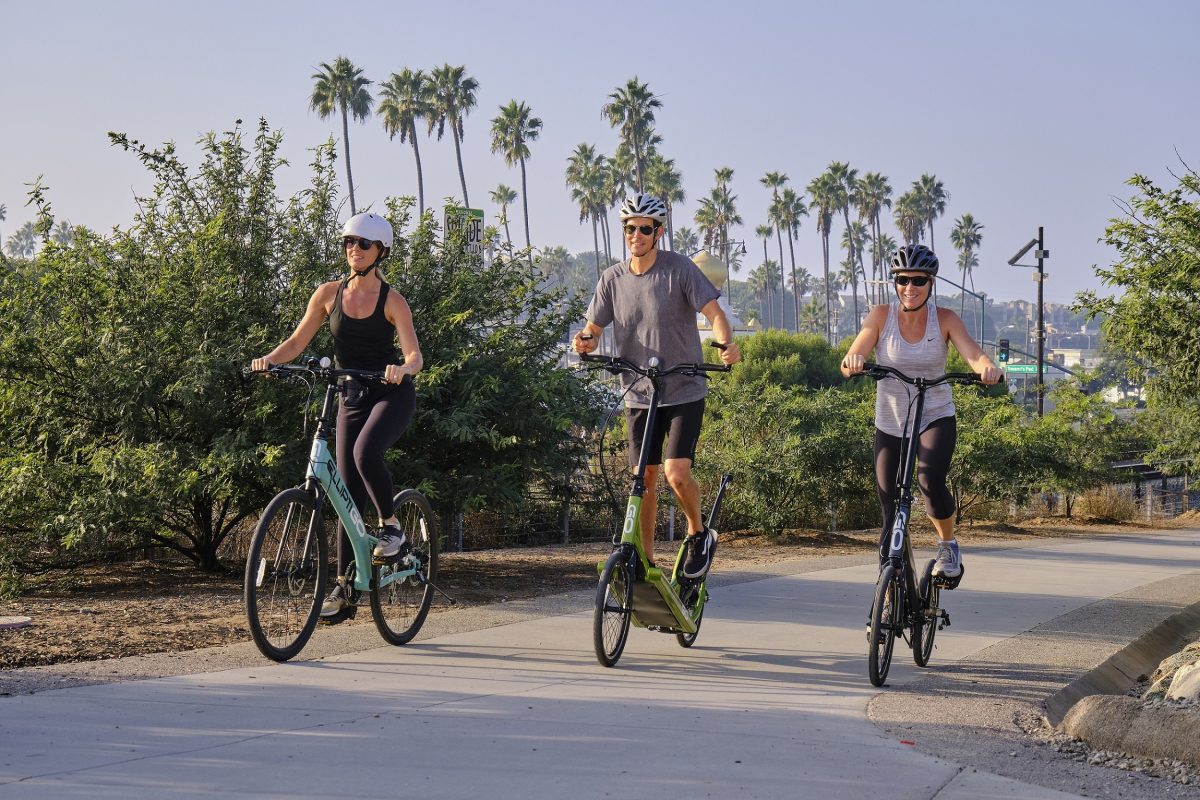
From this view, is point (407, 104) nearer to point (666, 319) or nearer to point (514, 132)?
point (514, 132)

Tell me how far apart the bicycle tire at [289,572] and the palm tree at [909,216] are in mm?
128855

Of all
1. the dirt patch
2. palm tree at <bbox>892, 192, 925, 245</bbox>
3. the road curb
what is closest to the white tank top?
the road curb

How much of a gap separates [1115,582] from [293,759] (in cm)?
858

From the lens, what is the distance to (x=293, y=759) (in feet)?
14.5

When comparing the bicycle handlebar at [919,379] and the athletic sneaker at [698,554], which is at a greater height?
the bicycle handlebar at [919,379]

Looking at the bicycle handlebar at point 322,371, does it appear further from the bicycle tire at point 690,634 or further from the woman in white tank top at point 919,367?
the woman in white tank top at point 919,367

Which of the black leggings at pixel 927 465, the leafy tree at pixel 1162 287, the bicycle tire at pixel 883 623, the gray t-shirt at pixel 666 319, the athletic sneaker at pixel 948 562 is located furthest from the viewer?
the leafy tree at pixel 1162 287

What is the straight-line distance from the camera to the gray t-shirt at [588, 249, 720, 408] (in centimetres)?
677

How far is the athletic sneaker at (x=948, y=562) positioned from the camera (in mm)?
6559

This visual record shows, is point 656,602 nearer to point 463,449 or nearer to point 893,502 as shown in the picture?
point 893,502

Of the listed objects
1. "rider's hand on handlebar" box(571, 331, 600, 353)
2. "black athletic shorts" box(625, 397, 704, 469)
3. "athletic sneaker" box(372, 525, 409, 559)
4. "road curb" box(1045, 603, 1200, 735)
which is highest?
"rider's hand on handlebar" box(571, 331, 600, 353)

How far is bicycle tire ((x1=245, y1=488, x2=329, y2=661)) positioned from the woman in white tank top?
2.64 m

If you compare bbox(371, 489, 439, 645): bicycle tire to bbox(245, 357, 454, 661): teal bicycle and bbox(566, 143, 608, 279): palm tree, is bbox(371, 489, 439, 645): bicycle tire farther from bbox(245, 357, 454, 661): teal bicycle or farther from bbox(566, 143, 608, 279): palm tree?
bbox(566, 143, 608, 279): palm tree

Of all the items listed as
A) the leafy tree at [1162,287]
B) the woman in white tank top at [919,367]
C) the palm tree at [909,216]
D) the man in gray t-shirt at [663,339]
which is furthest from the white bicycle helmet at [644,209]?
the palm tree at [909,216]
